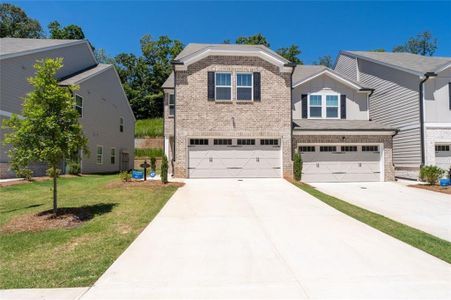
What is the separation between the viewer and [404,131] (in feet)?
58.7

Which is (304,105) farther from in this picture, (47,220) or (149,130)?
(149,130)

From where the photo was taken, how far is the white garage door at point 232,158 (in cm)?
1563

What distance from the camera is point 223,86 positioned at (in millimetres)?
15773

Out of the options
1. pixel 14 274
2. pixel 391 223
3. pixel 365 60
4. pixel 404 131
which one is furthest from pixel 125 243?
pixel 365 60

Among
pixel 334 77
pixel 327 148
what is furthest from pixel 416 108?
pixel 327 148

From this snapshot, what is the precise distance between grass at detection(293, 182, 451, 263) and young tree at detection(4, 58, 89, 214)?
8.50 meters

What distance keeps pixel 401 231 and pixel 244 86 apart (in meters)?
10.9

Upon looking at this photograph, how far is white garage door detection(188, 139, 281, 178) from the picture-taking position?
15.6 meters

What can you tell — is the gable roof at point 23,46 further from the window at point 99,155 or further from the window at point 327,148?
the window at point 327,148

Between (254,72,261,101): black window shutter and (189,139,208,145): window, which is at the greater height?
(254,72,261,101): black window shutter

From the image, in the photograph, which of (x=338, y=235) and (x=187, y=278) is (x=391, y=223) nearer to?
(x=338, y=235)

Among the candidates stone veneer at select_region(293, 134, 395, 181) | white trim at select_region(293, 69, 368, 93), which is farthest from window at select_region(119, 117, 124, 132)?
stone veneer at select_region(293, 134, 395, 181)

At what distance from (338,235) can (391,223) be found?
237 centimetres

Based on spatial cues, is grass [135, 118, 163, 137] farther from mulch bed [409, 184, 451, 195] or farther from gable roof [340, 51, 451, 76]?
mulch bed [409, 184, 451, 195]
